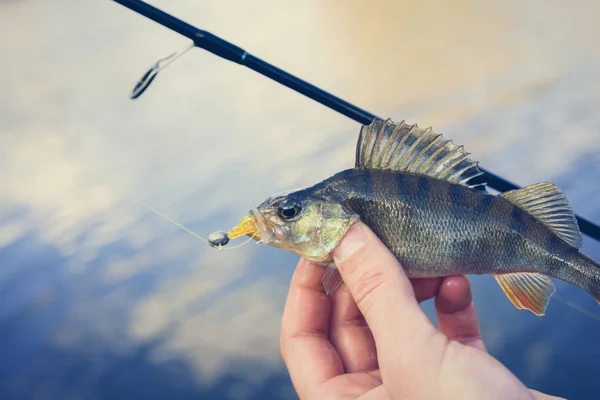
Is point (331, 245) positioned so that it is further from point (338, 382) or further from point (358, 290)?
point (338, 382)

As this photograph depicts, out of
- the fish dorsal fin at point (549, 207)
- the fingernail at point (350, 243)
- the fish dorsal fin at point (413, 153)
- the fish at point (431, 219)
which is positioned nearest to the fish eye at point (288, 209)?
the fish at point (431, 219)

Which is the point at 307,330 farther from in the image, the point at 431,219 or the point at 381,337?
the point at 431,219

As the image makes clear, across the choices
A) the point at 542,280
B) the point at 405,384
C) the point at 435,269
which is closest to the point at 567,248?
the point at 542,280

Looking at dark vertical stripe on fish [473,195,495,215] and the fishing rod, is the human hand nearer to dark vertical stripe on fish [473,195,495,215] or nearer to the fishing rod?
dark vertical stripe on fish [473,195,495,215]

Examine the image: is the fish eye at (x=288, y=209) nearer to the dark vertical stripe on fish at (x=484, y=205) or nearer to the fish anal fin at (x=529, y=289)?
the dark vertical stripe on fish at (x=484, y=205)

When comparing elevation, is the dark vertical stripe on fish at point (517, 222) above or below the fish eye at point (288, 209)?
below

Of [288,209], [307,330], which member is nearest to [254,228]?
[288,209]
